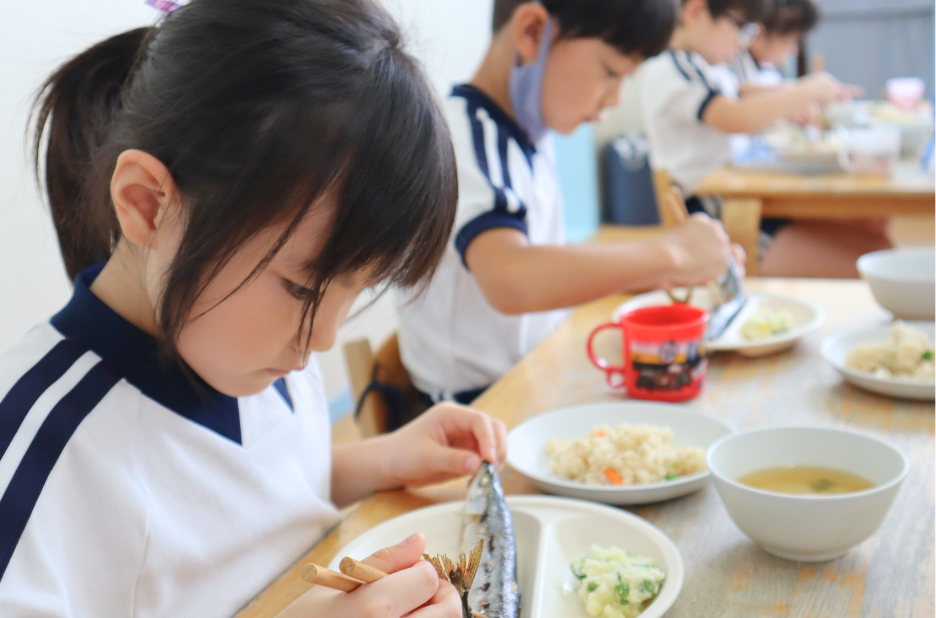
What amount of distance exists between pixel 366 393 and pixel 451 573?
0.61 m

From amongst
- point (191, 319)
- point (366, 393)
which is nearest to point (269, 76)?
point (191, 319)

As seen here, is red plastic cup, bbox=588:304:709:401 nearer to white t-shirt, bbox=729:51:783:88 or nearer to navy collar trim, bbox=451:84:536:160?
navy collar trim, bbox=451:84:536:160

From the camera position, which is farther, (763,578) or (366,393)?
(366,393)

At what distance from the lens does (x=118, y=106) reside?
2.39ft

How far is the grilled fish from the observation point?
595 mm

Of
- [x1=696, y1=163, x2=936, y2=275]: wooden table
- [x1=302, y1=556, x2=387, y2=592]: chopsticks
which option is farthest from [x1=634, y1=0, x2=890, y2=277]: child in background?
[x1=302, y1=556, x2=387, y2=592]: chopsticks

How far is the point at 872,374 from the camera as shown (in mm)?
964

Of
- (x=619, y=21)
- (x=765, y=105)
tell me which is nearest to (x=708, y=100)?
(x=765, y=105)

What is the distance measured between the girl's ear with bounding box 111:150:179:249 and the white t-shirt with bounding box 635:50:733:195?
6.73ft

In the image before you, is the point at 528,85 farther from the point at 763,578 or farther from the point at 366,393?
the point at 763,578

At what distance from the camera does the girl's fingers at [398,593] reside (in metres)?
0.55

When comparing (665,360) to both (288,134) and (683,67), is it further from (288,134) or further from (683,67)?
(683,67)

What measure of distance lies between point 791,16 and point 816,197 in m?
1.35

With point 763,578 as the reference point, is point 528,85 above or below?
above
